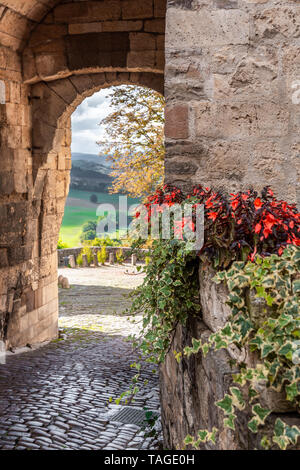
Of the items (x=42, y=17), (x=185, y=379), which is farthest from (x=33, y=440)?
(x=42, y=17)

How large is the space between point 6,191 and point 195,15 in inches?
169

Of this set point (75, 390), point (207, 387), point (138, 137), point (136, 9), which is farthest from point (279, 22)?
point (138, 137)

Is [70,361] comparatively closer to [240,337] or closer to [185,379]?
[185,379]

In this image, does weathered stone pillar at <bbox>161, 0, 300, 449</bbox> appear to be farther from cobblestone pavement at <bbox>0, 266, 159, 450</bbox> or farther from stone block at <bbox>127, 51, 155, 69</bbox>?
stone block at <bbox>127, 51, 155, 69</bbox>

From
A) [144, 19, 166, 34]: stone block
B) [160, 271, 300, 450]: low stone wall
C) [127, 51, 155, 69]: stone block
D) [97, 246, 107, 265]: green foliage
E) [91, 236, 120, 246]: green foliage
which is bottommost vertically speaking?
[97, 246, 107, 265]: green foliage

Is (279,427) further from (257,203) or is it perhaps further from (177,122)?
(177,122)

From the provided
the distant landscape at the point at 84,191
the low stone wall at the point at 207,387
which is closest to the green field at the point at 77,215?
the distant landscape at the point at 84,191

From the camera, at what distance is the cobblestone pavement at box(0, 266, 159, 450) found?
3.86 metres

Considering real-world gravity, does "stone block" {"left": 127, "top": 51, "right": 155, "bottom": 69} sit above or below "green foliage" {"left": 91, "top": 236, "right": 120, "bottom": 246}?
above

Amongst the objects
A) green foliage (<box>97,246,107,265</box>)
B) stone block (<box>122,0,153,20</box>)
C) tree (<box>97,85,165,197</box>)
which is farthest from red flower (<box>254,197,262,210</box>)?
green foliage (<box>97,246,107,265</box>)

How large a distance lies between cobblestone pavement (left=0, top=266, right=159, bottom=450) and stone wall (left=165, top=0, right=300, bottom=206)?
2.31 metres

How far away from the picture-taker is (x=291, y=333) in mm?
1468

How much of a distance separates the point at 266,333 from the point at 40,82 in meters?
5.92

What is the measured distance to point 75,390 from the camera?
16.4ft
